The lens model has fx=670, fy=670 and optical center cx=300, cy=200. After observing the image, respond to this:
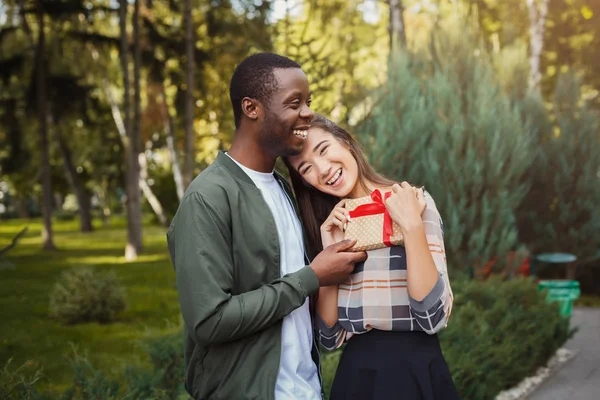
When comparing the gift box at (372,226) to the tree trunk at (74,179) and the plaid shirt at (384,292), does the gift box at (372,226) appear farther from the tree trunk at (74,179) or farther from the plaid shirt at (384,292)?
the tree trunk at (74,179)

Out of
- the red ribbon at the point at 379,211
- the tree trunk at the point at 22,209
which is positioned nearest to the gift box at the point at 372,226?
the red ribbon at the point at 379,211

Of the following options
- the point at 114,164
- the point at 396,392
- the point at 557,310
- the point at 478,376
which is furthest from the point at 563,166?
the point at 114,164

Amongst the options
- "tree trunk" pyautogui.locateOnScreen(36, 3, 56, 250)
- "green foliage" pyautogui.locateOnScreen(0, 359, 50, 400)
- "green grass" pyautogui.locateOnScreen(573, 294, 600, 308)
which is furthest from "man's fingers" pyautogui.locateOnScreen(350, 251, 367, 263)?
"tree trunk" pyautogui.locateOnScreen(36, 3, 56, 250)

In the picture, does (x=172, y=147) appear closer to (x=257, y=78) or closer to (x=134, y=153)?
(x=134, y=153)

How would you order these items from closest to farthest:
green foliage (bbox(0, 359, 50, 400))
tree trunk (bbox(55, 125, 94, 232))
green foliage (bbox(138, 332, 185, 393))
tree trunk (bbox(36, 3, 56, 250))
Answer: green foliage (bbox(0, 359, 50, 400)) < green foliage (bbox(138, 332, 185, 393)) < tree trunk (bbox(36, 3, 56, 250)) < tree trunk (bbox(55, 125, 94, 232))

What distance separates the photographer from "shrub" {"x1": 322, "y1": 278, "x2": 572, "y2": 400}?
5523 mm

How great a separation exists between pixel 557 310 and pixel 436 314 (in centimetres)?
639

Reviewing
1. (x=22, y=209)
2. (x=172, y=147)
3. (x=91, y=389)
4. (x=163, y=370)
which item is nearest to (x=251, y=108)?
(x=91, y=389)

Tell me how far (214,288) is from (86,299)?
908cm

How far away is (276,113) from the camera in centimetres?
223

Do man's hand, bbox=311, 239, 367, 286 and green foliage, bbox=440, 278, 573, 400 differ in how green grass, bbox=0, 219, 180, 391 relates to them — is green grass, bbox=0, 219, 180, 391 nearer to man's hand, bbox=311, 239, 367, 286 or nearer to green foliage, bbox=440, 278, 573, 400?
man's hand, bbox=311, 239, 367, 286

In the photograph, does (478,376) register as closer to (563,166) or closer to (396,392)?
(396,392)

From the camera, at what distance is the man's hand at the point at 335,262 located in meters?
2.21

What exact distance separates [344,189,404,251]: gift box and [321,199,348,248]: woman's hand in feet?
0.09
